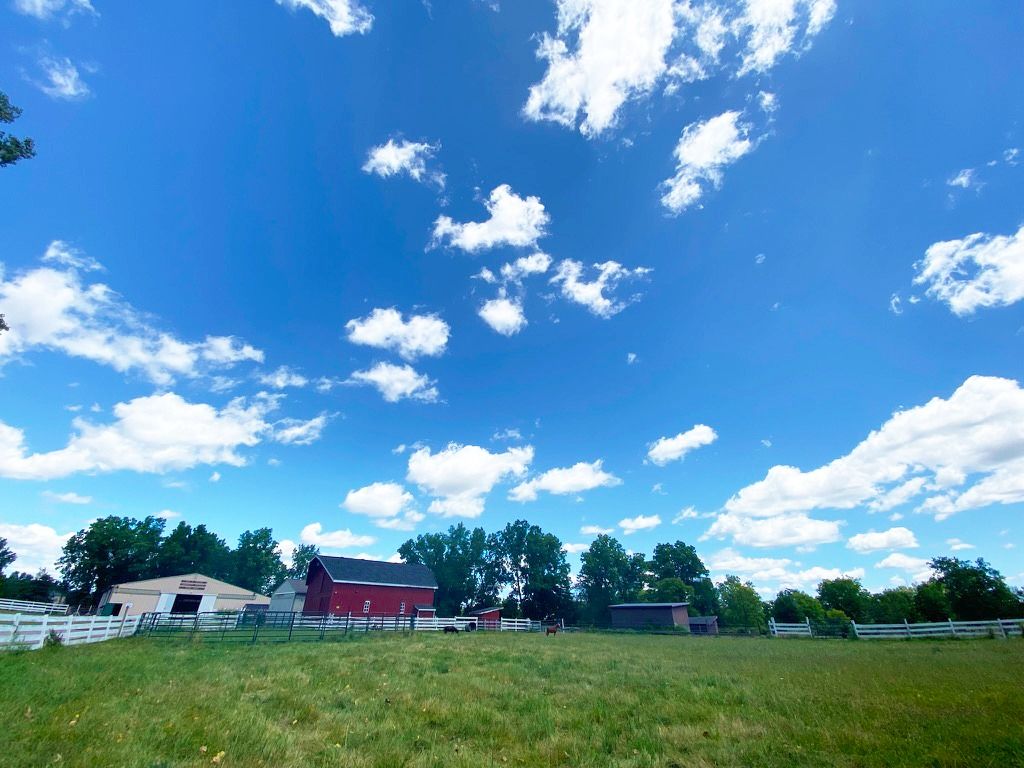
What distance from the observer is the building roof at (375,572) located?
158ft

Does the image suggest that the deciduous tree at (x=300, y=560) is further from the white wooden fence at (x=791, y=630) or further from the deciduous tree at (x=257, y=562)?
the white wooden fence at (x=791, y=630)

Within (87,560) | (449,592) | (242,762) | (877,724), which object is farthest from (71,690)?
(87,560)

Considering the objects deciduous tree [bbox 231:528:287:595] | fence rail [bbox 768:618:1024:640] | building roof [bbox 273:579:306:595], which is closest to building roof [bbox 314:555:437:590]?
building roof [bbox 273:579:306:595]

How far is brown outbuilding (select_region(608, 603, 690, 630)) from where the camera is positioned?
2172 inches

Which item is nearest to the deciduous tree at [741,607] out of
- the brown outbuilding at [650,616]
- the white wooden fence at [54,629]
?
the brown outbuilding at [650,616]

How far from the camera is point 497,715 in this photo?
8547mm

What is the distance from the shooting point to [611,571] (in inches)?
3337

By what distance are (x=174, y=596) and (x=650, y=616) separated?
2241 inches

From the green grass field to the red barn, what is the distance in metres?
35.4

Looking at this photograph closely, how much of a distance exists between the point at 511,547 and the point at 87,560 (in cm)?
6925

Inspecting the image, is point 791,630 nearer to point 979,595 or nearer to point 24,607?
point 979,595

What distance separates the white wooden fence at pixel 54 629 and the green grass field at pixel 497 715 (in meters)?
2.22

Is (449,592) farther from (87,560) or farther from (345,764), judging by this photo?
(345,764)

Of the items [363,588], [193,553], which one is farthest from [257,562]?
[363,588]
